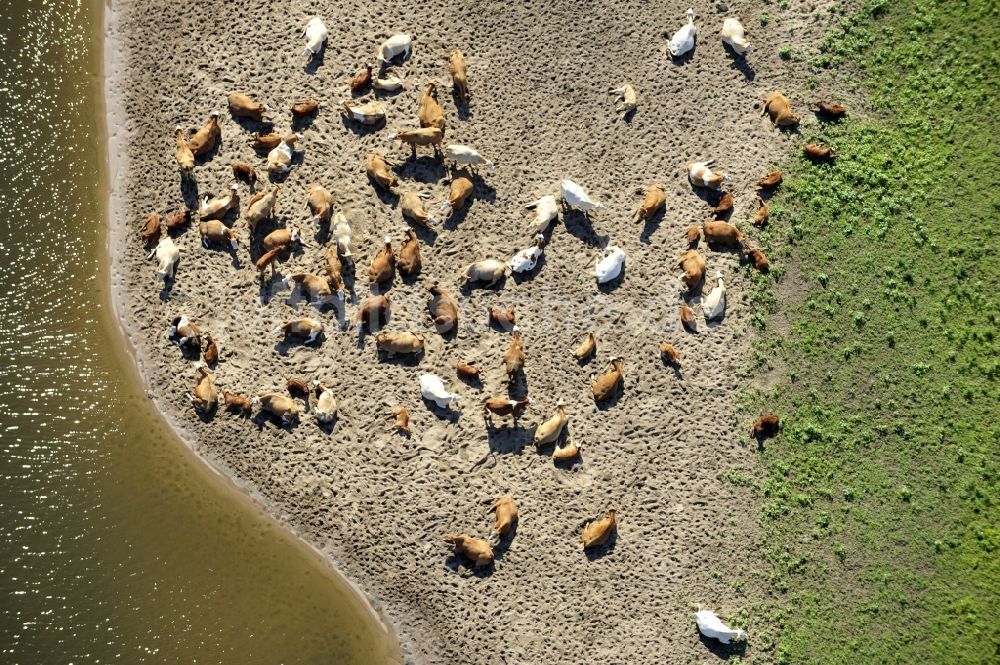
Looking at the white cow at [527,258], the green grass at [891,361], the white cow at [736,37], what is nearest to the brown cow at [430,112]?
the white cow at [527,258]

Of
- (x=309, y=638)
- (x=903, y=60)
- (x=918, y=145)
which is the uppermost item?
(x=903, y=60)

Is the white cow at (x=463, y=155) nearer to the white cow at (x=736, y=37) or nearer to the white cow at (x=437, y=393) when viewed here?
the white cow at (x=437, y=393)

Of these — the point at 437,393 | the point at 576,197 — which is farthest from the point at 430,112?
the point at 437,393

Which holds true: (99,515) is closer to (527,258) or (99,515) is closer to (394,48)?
(527,258)

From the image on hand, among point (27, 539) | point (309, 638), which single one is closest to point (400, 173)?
point (309, 638)

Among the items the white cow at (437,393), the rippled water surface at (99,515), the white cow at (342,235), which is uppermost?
the white cow at (342,235)

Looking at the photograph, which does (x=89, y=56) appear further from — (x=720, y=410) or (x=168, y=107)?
(x=720, y=410)
